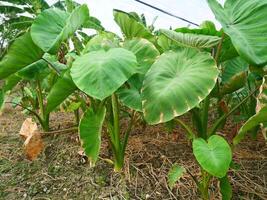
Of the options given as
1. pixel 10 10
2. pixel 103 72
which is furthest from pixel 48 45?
pixel 10 10

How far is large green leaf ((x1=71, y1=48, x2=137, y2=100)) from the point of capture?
1.00 meters

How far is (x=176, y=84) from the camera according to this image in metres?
1.04

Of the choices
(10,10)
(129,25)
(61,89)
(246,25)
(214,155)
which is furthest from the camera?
(10,10)

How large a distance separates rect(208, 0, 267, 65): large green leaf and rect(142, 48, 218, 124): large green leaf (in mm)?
125

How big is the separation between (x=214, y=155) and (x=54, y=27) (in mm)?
794

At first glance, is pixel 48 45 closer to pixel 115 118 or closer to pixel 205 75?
pixel 115 118

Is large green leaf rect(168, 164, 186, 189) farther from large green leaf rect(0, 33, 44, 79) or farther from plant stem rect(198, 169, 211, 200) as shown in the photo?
large green leaf rect(0, 33, 44, 79)

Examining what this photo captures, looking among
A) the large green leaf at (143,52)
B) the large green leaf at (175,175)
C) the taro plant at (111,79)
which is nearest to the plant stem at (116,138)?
the taro plant at (111,79)

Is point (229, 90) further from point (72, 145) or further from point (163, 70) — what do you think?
point (72, 145)

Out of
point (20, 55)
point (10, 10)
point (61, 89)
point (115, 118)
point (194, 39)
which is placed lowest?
point (10, 10)

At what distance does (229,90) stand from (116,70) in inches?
17.0

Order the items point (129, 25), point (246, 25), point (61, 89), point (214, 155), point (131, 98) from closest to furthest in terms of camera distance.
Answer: point (214, 155) < point (246, 25) < point (131, 98) < point (61, 89) < point (129, 25)

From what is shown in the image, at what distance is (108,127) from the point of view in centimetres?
134

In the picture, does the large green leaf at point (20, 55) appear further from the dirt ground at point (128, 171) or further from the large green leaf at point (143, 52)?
the dirt ground at point (128, 171)
